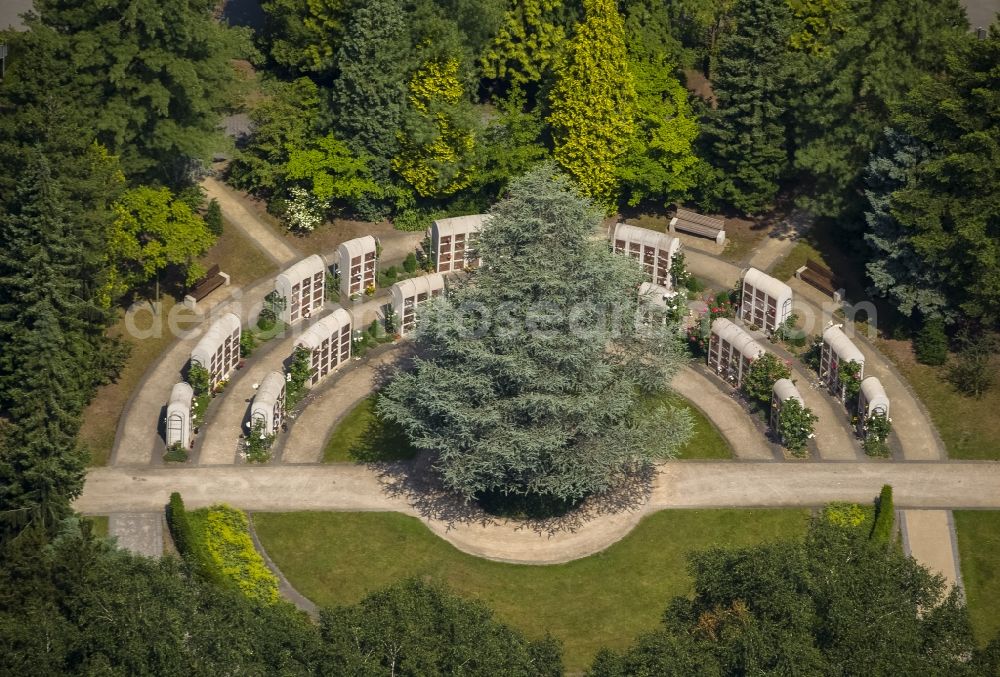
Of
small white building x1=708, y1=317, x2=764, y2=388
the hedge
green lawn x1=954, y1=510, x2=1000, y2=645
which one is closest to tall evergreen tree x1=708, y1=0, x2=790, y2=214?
small white building x1=708, y1=317, x2=764, y2=388

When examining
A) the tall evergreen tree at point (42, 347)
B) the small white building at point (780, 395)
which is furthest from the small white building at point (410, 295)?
the small white building at point (780, 395)

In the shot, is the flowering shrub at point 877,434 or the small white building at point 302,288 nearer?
the flowering shrub at point 877,434

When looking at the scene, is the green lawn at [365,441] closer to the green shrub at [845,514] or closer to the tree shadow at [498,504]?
the tree shadow at [498,504]

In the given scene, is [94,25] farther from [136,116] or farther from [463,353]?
[463,353]

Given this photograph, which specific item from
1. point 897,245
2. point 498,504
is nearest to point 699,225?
point 897,245

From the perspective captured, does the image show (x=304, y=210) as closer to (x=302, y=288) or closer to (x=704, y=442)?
(x=302, y=288)

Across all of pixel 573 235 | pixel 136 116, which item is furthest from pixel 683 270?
pixel 136 116
